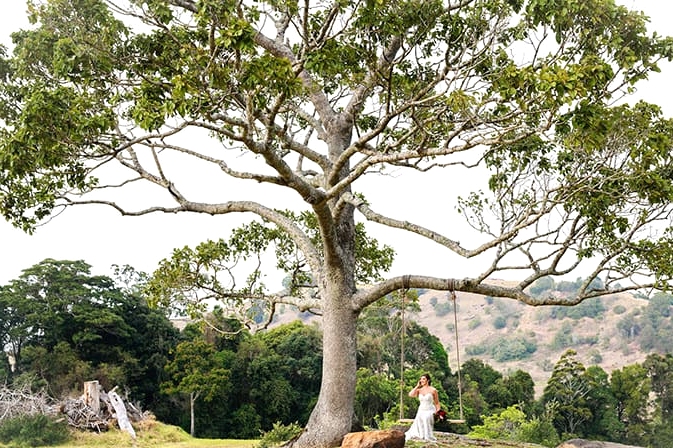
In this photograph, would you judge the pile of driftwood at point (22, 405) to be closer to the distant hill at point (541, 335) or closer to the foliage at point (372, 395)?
the foliage at point (372, 395)

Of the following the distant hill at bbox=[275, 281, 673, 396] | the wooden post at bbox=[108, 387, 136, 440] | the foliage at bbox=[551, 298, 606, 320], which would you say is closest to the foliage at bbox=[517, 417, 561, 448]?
the wooden post at bbox=[108, 387, 136, 440]

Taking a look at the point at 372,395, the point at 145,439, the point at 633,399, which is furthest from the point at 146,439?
the point at 633,399

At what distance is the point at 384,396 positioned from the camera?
18406mm

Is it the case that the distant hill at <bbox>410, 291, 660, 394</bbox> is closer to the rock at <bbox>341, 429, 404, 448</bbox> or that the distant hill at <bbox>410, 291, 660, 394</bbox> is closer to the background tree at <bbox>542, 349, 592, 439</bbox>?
the background tree at <bbox>542, 349, 592, 439</bbox>

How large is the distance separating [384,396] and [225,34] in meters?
14.1

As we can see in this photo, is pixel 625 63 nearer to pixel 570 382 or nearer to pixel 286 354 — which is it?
pixel 286 354

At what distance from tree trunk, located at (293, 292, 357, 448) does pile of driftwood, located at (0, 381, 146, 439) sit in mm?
6407

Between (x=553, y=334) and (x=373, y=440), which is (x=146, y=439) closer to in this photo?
(x=373, y=440)

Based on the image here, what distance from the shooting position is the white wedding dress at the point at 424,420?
30.9ft

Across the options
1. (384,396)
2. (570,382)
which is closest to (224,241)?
(384,396)

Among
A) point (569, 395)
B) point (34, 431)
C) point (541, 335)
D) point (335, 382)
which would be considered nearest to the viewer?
point (335, 382)

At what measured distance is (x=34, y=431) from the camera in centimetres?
1408

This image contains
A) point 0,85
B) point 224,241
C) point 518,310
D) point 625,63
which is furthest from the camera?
point 518,310

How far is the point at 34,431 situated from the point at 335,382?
771 cm
